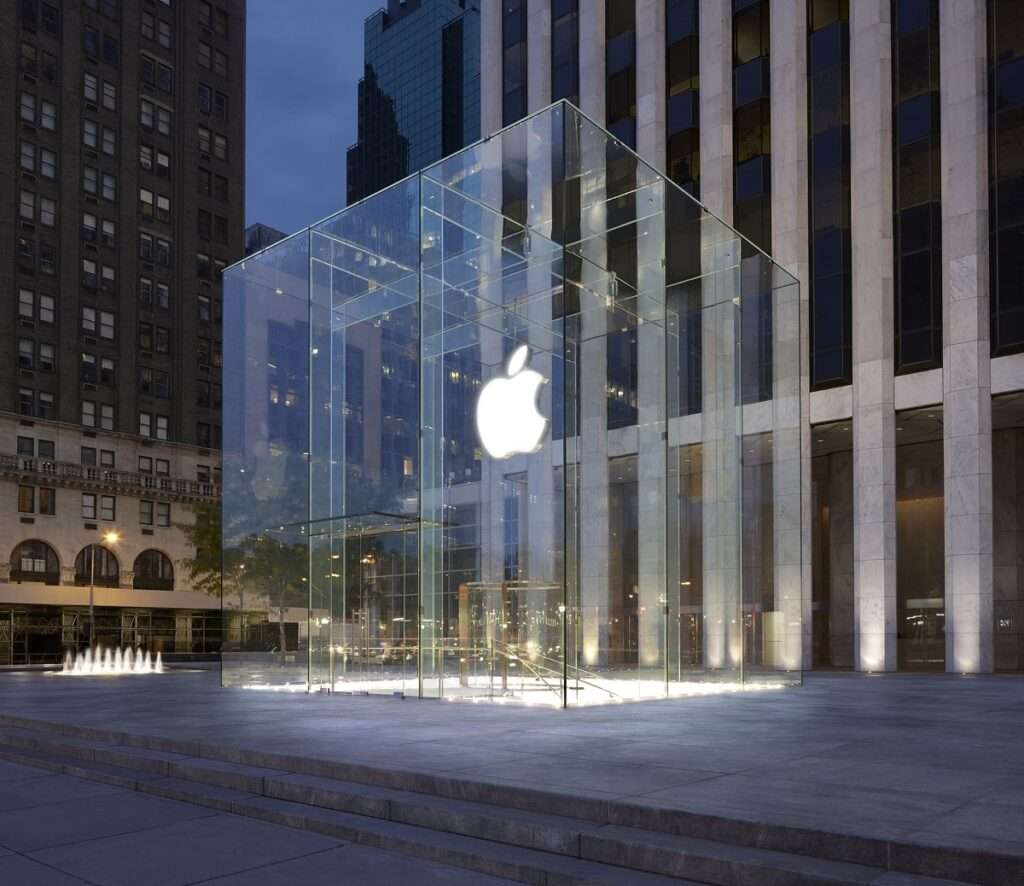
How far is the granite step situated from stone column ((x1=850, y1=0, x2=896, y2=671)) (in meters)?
28.6

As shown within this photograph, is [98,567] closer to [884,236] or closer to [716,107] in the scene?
[716,107]

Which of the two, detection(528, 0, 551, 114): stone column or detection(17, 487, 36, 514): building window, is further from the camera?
detection(17, 487, 36, 514): building window

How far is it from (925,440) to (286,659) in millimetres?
28833

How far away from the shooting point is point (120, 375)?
3132 inches

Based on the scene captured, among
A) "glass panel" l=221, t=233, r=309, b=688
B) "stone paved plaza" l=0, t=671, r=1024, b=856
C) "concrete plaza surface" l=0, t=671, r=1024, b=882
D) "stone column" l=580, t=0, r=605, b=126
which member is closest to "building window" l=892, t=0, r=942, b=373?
"stone column" l=580, t=0, r=605, b=126

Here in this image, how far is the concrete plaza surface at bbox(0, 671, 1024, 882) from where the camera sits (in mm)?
8805

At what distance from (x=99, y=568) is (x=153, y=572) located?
5025 millimetres

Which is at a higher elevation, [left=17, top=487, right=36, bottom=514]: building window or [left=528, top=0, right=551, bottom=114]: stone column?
[left=528, top=0, right=551, bottom=114]: stone column

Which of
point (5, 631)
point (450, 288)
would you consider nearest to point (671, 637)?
point (450, 288)

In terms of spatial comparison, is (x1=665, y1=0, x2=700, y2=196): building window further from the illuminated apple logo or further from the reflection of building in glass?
the illuminated apple logo

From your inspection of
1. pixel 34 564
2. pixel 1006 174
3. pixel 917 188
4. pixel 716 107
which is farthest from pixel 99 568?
pixel 1006 174

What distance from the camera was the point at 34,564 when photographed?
7169 cm

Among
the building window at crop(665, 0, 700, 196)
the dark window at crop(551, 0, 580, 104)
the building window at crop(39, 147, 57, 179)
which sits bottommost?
the building window at crop(665, 0, 700, 196)

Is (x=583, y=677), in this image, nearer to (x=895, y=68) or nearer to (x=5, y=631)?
(x=895, y=68)
